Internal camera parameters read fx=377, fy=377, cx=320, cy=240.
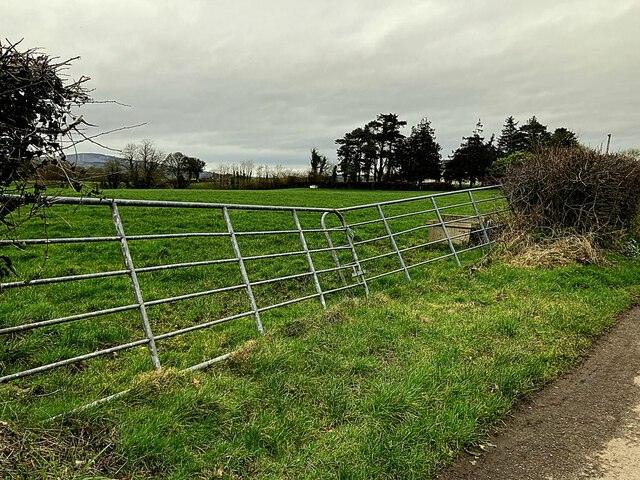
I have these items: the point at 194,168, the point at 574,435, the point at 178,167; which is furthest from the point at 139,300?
the point at 194,168

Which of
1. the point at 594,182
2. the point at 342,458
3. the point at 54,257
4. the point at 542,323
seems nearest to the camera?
the point at 342,458

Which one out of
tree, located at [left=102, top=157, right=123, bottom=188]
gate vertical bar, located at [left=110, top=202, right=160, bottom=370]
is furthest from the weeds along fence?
tree, located at [left=102, top=157, right=123, bottom=188]

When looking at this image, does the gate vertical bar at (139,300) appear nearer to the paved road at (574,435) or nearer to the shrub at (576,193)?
the paved road at (574,435)

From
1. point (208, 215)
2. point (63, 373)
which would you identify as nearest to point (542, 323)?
point (63, 373)

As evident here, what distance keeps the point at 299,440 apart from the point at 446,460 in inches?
38.9

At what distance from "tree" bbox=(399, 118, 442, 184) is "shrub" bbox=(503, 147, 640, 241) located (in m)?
53.1

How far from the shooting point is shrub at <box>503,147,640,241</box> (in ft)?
27.0

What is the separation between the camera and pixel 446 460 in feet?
8.22

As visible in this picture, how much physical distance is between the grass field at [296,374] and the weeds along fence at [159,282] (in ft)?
0.13

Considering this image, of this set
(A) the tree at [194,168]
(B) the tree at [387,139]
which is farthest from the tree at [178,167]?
(B) the tree at [387,139]

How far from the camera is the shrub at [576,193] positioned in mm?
8227

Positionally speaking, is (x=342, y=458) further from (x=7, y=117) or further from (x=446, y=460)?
(x=7, y=117)

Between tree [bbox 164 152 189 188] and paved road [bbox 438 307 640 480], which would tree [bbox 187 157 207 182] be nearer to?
tree [bbox 164 152 189 188]

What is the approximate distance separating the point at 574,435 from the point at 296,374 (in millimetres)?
2179
